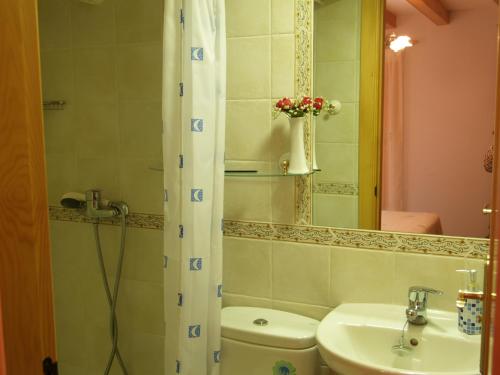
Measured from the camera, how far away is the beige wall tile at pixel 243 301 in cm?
190

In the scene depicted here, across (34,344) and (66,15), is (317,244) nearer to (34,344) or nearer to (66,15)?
(34,344)

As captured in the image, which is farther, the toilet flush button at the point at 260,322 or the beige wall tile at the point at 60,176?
the beige wall tile at the point at 60,176

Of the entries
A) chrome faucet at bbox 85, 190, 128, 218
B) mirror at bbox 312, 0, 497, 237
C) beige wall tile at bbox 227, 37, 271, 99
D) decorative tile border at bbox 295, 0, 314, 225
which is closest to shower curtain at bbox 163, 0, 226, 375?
beige wall tile at bbox 227, 37, 271, 99

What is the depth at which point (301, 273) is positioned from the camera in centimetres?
183

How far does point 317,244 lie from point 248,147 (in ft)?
1.45

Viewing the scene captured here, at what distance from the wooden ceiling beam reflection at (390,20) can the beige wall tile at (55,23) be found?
53.5 inches

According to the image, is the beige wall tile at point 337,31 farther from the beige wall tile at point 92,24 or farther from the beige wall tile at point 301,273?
the beige wall tile at point 92,24

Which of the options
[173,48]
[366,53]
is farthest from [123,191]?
[366,53]

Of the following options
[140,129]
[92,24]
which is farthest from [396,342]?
[92,24]

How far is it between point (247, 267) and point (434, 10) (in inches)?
44.2

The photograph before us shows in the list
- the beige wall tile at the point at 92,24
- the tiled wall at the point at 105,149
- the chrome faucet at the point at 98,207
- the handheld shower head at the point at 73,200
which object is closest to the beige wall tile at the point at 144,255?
the tiled wall at the point at 105,149

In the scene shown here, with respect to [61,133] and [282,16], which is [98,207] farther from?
[282,16]

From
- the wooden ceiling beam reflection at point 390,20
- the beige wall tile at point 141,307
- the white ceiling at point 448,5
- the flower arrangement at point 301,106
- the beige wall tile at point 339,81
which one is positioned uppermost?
the white ceiling at point 448,5

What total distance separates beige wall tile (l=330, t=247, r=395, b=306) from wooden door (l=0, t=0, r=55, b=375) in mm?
1110
